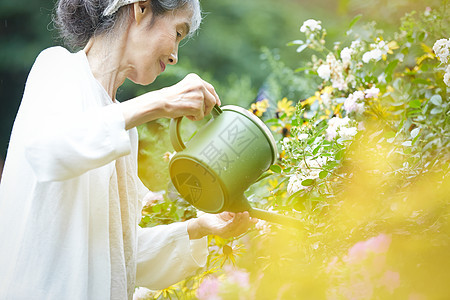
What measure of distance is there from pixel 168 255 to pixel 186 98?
550mm

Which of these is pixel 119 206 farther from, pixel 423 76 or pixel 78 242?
pixel 423 76

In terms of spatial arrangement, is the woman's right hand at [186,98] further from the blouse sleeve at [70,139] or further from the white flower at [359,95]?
the white flower at [359,95]

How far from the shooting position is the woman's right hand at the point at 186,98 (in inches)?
38.2

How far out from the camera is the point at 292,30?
4918 millimetres

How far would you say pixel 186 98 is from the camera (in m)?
0.98

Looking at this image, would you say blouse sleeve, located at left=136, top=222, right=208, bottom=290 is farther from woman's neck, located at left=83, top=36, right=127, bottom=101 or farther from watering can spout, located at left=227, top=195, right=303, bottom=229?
woman's neck, located at left=83, top=36, right=127, bottom=101

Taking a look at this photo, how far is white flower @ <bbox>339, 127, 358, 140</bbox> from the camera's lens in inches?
48.4

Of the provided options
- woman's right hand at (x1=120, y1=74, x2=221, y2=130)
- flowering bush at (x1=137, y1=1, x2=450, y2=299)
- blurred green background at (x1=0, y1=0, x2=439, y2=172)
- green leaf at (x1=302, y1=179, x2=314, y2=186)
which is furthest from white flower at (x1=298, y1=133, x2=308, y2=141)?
blurred green background at (x1=0, y1=0, x2=439, y2=172)

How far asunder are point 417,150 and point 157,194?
32.1 inches

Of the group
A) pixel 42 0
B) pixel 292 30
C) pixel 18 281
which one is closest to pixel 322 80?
pixel 18 281

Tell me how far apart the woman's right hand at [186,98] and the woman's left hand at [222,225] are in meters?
0.30

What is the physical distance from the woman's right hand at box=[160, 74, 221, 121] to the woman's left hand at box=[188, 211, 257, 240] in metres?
0.30

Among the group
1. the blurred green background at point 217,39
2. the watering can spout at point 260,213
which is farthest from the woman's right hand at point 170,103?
the blurred green background at point 217,39

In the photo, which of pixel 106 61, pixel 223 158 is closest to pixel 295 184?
pixel 223 158
